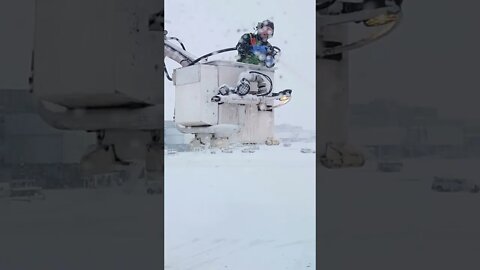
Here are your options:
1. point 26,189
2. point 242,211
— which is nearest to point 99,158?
point 26,189

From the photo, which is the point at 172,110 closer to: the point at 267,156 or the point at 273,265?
the point at 267,156

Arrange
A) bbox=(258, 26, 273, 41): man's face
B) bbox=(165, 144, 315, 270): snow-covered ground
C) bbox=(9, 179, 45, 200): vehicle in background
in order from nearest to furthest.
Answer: bbox=(9, 179, 45, 200): vehicle in background
bbox=(165, 144, 315, 270): snow-covered ground
bbox=(258, 26, 273, 41): man's face

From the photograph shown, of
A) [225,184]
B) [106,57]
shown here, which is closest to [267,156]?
[225,184]

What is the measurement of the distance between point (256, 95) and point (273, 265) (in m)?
0.75

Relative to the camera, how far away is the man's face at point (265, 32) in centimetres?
189

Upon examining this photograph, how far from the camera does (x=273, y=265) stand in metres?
1.77

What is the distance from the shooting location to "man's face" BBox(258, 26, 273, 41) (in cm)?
189

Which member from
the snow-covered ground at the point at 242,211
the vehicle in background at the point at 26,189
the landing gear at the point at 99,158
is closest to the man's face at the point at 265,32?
the snow-covered ground at the point at 242,211

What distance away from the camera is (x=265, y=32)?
1905mm
